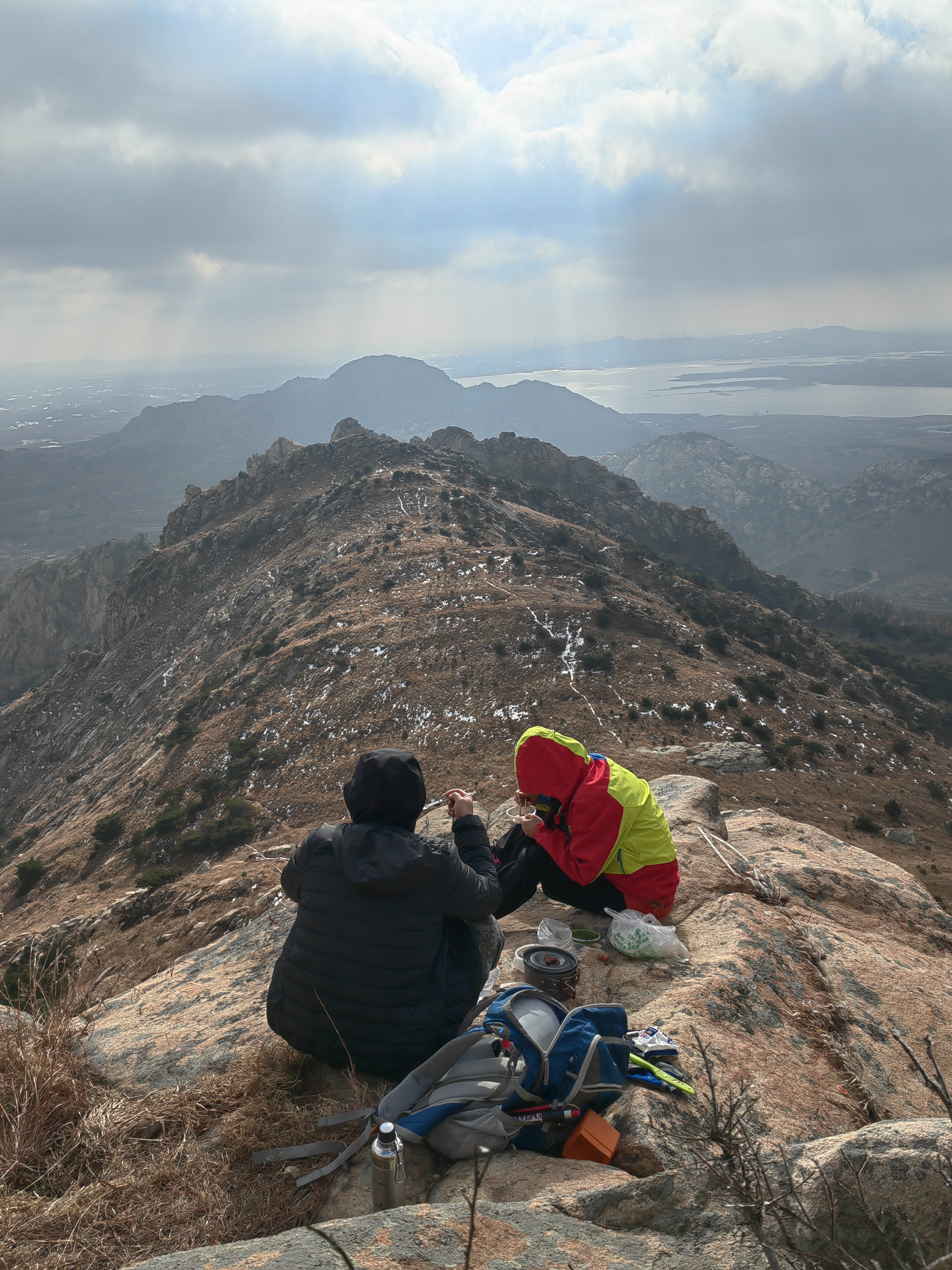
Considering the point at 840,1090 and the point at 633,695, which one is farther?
the point at 633,695

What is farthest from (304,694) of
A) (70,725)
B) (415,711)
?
(70,725)

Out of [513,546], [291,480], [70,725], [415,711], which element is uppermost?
[291,480]

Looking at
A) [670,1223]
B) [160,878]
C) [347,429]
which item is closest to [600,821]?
[670,1223]

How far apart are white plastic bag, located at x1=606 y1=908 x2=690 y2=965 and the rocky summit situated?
0.17 meters

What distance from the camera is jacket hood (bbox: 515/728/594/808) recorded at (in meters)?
5.73

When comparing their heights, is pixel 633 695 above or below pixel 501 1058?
below

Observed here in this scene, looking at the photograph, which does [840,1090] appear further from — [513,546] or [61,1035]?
[513,546]

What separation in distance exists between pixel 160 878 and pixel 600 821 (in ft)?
62.1

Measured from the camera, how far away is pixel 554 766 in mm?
5738

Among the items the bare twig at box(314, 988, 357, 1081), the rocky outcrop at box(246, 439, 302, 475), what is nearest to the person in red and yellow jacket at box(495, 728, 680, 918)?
the bare twig at box(314, 988, 357, 1081)

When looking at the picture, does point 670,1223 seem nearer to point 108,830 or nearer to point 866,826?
point 866,826

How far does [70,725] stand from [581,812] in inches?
2328

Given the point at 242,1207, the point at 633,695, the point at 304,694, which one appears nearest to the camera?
the point at 242,1207

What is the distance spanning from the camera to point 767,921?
5969 millimetres
